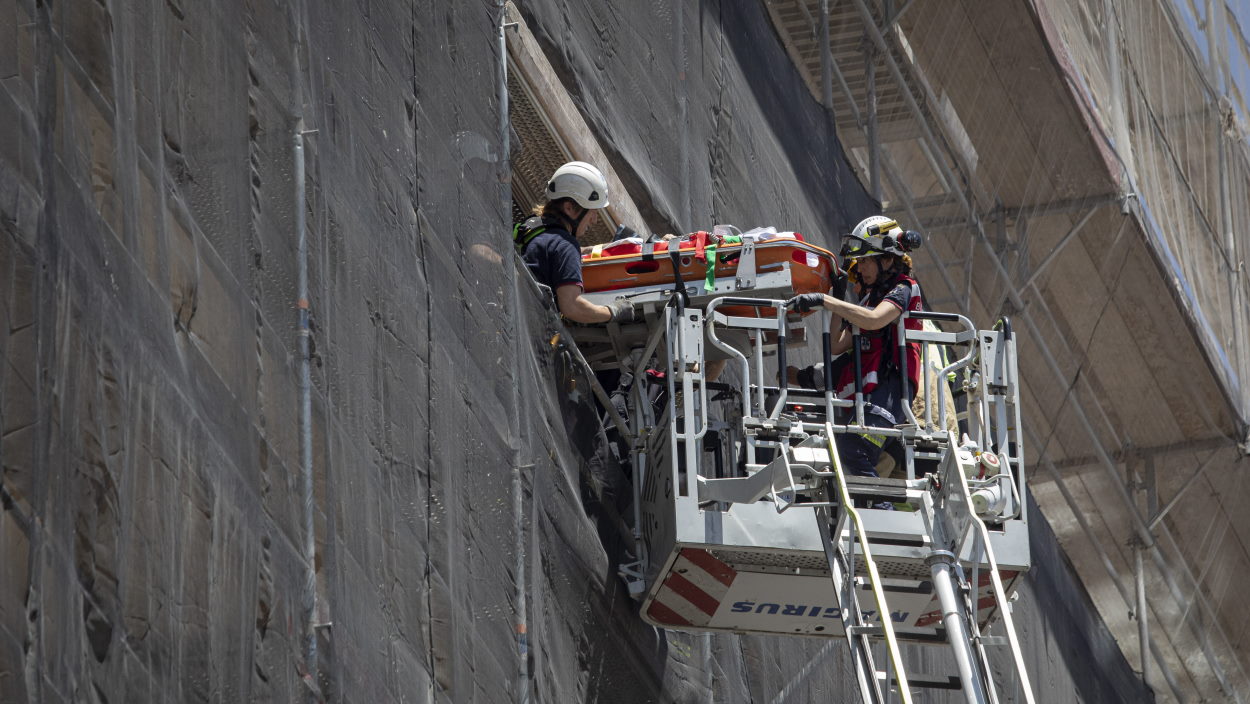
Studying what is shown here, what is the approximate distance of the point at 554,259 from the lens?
7.83 meters

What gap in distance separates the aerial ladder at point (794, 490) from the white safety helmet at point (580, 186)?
259 millimetres

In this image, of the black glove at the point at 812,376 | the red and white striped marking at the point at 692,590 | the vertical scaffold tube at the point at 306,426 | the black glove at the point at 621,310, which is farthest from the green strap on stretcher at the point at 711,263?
the vertical scaffold tube at the point at 306,426

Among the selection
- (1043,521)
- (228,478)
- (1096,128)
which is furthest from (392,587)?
(1096,128)

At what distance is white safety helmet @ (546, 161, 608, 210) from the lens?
7.95 m

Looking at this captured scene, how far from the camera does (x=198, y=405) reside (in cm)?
512

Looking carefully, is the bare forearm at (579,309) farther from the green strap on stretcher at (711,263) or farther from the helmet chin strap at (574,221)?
the green strap on stretcher at (711,263)

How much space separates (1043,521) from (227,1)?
999 cm

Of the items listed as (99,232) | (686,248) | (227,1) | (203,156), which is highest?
(686,248)

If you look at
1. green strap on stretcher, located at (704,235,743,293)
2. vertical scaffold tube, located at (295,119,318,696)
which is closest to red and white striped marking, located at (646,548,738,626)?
green strap on stretcher, located at (704,235,743,293)

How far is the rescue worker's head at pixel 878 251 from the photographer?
810 centimetres

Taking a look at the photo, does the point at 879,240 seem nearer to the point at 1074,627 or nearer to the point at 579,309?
the point at 579,309

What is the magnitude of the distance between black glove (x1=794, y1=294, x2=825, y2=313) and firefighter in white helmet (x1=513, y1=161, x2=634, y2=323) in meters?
0.71

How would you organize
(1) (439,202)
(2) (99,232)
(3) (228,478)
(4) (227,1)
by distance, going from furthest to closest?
(1) (439,202)
(4) (227,1)
(3) (228,478)
(2) (99,232)

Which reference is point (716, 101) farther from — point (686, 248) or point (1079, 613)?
point (1079, 613)
